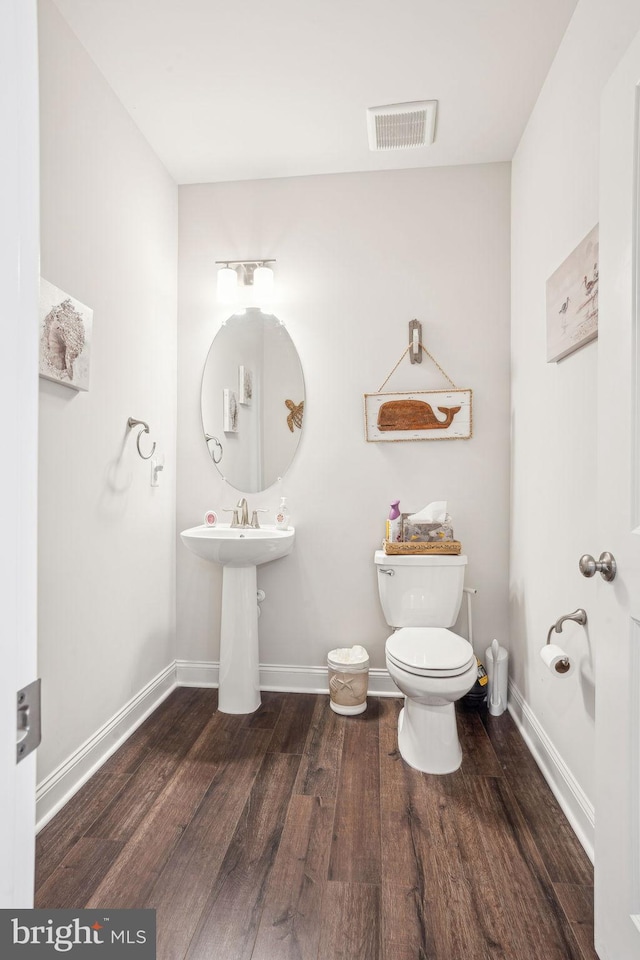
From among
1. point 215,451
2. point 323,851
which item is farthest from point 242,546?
point 323,851

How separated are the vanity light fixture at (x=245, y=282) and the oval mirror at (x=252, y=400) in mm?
67

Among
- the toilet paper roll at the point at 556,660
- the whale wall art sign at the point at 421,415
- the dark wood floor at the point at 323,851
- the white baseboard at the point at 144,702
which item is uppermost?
the whale wall art sign at the point at 421,415

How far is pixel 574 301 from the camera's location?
69.4 inches

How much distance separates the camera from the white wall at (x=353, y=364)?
268cm

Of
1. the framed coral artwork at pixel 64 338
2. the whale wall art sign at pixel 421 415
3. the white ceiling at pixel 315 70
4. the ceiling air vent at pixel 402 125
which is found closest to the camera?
the framed coral artwork at pixel 64 338

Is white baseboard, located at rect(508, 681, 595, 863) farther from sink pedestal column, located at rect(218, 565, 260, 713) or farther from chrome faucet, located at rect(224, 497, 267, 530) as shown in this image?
chrome faucet, located at rect(224, 497, 267, 530)

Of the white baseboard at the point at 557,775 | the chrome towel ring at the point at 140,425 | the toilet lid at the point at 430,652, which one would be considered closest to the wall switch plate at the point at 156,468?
the chrome towel ring at the point at 140,425

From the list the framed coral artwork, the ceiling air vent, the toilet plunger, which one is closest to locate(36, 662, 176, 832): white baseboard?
the framed coral artwork

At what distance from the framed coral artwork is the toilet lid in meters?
1.51

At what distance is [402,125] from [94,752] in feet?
9.23

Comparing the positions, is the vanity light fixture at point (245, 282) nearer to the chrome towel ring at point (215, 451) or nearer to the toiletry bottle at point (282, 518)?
the chrome towel ring at point (215, 451)

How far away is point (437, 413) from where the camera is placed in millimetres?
2684

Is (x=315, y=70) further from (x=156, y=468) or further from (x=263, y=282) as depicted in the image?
(x=156, y=468)

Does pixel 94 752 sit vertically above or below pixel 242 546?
below
